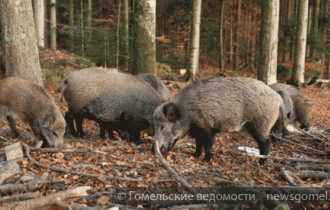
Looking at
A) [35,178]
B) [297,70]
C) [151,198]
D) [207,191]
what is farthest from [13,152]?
[297,70]

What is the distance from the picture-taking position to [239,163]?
15.4ft

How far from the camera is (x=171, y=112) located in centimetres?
475

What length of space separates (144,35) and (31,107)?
12.5 feet

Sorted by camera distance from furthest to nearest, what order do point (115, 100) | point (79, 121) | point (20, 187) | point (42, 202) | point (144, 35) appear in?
1. point (144, 35)
2. point (79, 121)
3. point (115, 100)
4. point (20, 187)
5. point (42, 202)

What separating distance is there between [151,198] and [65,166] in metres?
1.56

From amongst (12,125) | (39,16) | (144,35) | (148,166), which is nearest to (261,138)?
(148,166)

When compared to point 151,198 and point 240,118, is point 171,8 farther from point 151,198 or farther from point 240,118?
point 151,198

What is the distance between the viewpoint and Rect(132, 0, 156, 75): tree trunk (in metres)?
7.81

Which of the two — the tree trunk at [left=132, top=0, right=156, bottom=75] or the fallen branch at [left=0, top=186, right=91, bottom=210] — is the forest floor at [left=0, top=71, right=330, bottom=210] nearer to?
the fallen branch at [left=0, top=186, right=91, bottom=210]

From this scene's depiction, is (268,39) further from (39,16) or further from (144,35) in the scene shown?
(39,16)

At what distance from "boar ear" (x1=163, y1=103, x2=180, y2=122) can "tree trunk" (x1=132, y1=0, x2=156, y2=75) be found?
11.9 feet

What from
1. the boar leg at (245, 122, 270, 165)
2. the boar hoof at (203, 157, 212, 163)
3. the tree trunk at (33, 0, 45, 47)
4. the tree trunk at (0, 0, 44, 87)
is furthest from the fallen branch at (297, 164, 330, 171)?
the tree trunk at (33, 0, 45, 47)

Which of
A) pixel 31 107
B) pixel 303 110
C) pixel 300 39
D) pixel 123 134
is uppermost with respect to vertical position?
pixel 300 39

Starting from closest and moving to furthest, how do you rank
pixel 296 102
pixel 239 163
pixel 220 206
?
pixel 220 206 < pixel 239 163 < pixel 296 102
